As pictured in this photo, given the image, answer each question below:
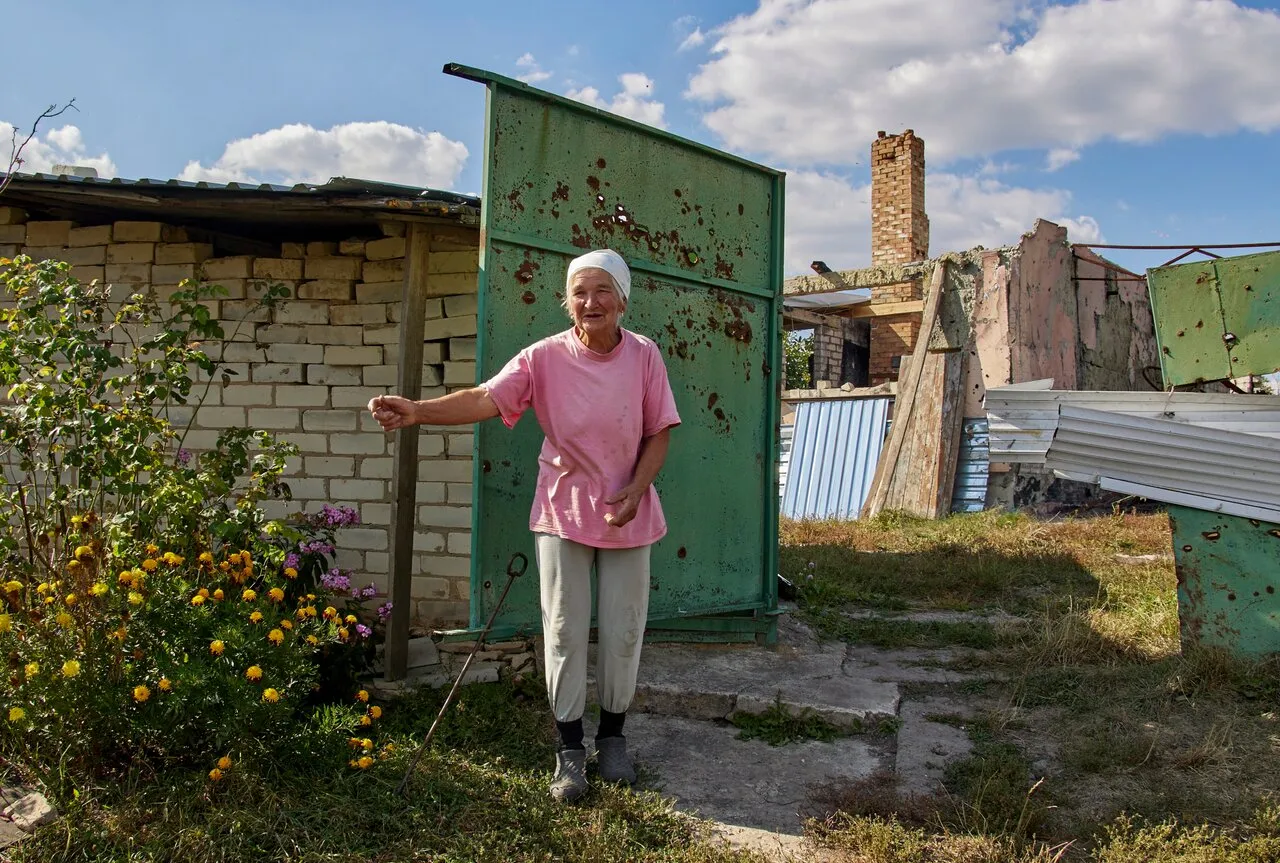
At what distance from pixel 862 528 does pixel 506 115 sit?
19.4ft

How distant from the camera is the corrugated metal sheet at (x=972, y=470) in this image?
9203 mm

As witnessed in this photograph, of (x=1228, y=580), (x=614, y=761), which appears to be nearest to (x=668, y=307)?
(x=614, y=761)

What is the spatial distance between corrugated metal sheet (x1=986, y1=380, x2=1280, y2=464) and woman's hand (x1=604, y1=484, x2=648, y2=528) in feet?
6.53

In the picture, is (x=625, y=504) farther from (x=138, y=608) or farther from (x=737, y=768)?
(x=138, y=608)

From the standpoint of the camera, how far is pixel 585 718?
159 inches

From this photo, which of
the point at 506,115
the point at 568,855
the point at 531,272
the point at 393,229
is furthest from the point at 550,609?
the point at 393,229

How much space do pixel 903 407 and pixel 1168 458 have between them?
5515 millimetres

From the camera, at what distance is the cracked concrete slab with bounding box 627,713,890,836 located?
3205 millimetres

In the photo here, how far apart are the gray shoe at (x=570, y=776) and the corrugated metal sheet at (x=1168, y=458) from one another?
2616 mm

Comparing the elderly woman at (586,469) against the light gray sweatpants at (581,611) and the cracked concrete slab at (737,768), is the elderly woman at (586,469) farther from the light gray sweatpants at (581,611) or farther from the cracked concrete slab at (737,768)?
the cracked concrete slab at (737,768)

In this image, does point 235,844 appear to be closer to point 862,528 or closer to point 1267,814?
point 1267,814

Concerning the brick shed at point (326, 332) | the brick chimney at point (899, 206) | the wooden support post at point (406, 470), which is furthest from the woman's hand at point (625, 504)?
the brick chimney at point (899, 206)

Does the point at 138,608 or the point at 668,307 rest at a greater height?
the point at 668,307

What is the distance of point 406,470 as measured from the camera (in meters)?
4.45
